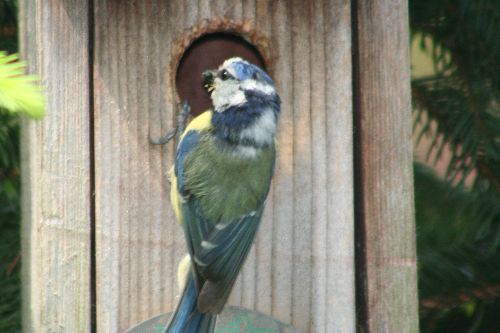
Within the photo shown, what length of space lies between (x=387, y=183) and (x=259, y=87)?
14.9 inches

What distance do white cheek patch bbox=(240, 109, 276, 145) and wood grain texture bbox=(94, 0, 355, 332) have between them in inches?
1.6

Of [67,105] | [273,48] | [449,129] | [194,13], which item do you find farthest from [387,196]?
[67,105]

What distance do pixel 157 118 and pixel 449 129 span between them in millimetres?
746

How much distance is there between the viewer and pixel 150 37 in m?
2.05

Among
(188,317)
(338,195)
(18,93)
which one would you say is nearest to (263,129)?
(338,195)

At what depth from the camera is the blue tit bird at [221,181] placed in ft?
6.29

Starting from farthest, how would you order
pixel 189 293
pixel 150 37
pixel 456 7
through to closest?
pixel 456 7
pixel 150 37
pixel 189 293

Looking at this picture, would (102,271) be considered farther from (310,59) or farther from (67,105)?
(310,59)

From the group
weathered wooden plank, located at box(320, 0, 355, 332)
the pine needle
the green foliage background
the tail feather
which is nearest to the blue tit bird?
the tail feather

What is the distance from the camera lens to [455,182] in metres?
2.27

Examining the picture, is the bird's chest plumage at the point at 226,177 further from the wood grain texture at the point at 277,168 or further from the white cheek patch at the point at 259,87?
the white cheek patch at the point at 259,87

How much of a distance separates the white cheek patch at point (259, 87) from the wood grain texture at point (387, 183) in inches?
9.3

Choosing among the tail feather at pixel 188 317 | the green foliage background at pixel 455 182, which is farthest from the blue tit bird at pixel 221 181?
the green foliage background at pixel 455 182

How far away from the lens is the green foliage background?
2129 millimetres
